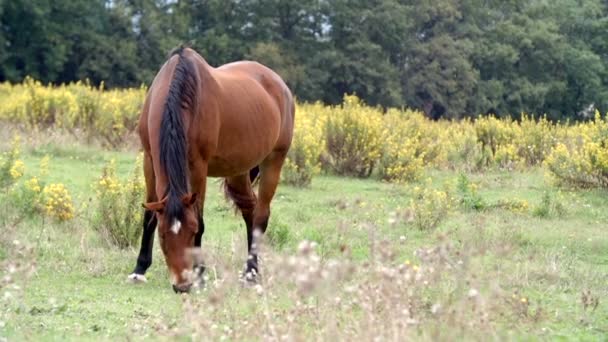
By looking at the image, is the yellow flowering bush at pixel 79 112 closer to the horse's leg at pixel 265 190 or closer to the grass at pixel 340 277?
the grass at pixel 340 277

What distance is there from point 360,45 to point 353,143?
24696mm

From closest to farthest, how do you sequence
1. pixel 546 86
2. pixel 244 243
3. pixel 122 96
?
1. pixel 244 243
2. pixel 122 96
3. pixel 546 86

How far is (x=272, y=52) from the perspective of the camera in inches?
1465

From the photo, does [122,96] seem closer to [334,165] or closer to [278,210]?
[334,165]

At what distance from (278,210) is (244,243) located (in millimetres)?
2787

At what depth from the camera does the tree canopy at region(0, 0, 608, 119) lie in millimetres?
36094

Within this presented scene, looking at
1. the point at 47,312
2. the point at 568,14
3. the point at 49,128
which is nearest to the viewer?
the point at 47,312

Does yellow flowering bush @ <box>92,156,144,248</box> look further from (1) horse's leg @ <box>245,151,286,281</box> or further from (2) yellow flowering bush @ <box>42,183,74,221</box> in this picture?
(1) horse's leg @ <box>245,151,286,281</box>

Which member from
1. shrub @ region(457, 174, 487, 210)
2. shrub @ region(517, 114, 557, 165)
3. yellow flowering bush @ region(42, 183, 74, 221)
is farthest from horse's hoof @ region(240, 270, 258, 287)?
shrub @ region(517, 114, 557, 165)

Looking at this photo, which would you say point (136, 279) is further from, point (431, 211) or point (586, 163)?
point (586, 163)

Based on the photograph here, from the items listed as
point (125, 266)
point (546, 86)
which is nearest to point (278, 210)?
point (125, 266)

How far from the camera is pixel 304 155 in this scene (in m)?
14.1

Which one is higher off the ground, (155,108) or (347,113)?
(155,108)

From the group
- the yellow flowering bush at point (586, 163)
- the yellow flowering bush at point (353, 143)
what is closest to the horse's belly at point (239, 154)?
the yellow flowering bush at point (586, 163)
